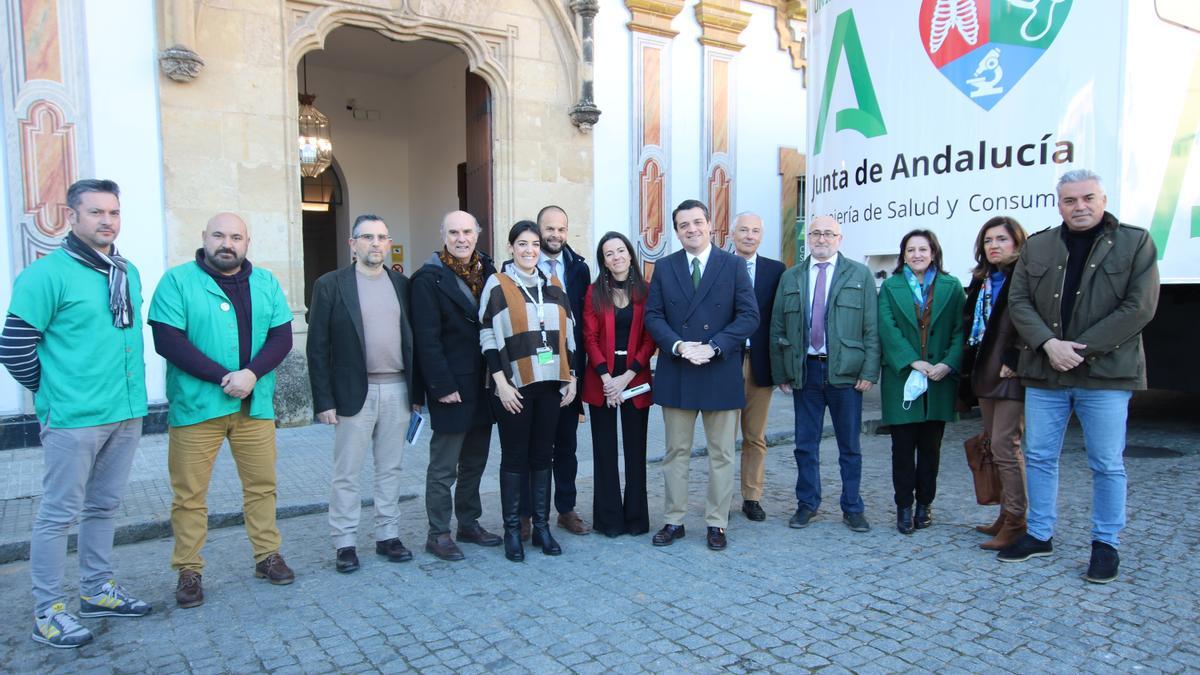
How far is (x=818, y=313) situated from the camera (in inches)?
181

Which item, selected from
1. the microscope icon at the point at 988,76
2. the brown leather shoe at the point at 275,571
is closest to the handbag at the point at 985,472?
the microscope icon at the point at 988,76

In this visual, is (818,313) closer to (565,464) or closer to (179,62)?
(565,464)

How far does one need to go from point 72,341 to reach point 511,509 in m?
2.08

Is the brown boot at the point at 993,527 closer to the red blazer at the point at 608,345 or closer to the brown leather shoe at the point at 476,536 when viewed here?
the red blazer at the point at 608,345

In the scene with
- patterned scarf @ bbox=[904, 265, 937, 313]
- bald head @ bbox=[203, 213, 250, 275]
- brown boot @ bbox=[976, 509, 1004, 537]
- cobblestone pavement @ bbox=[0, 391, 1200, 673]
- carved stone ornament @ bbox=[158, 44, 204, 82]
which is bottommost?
cobblestone pavement @ bbox=[0, 391, 1200, 673]

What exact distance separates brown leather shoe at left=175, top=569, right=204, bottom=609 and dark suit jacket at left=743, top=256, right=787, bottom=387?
307cm

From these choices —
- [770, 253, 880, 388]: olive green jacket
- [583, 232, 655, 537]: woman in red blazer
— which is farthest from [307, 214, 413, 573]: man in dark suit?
[770, 253, 880, 388]: olive green jacket

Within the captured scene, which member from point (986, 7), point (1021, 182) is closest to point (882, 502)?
point (1021, 182)

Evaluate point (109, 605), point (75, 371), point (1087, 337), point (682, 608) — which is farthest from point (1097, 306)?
point (109, 605)

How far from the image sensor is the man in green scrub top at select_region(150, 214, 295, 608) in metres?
3.56

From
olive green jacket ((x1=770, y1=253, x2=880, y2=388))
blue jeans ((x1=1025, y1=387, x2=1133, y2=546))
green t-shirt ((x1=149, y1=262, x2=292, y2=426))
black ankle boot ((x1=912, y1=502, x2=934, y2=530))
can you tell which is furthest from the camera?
black ankle boot ((x1=912, y1=502, x2=934, y2=530))

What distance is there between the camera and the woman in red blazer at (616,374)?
4398 mm

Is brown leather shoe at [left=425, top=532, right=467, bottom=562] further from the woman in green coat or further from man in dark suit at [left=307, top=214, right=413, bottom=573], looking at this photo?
the woman in green coat

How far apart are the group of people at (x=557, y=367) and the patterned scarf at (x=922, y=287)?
20 mm
